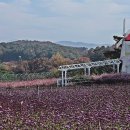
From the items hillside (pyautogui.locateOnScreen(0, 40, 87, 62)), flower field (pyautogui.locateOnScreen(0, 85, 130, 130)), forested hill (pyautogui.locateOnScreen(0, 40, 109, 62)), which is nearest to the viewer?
flower field (pyautogui.locateOnScreen(0, 85, 130, 130))

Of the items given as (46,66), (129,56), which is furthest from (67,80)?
(46,66)

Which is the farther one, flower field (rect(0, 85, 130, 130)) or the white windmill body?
the white windmill body

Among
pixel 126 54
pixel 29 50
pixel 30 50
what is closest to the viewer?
pixel 126 54

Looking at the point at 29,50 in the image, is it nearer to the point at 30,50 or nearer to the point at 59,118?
the point at 30,50

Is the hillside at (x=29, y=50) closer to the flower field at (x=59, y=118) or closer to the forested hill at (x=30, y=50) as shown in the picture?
the forested hill at (x=30, y=50)

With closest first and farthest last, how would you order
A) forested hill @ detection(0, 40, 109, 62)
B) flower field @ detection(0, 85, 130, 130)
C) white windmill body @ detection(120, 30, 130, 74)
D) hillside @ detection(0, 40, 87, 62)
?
flower field @ detection(0, 85, 130, 130), white windmill body @ detection(120, 30, 130, 74), forested hill @ detection(0, 40, 109, 62), hillside @ detection(0, 40, 87, 62)

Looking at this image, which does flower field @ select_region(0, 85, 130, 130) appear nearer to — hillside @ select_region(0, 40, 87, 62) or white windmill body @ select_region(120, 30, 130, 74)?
white windmill body @ select_region(120, 30, 130, 74)

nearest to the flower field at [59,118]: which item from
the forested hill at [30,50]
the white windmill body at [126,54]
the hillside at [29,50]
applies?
the white windmill body at [126,54]

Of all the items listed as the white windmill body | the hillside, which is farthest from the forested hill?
the white windmill body

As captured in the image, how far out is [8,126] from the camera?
9211 mm

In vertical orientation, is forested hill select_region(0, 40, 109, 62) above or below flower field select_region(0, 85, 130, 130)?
above

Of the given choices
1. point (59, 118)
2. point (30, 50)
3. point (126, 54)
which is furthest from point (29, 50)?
point (59, 118)

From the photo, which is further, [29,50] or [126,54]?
[29,50]

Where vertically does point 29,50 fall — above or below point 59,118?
above
